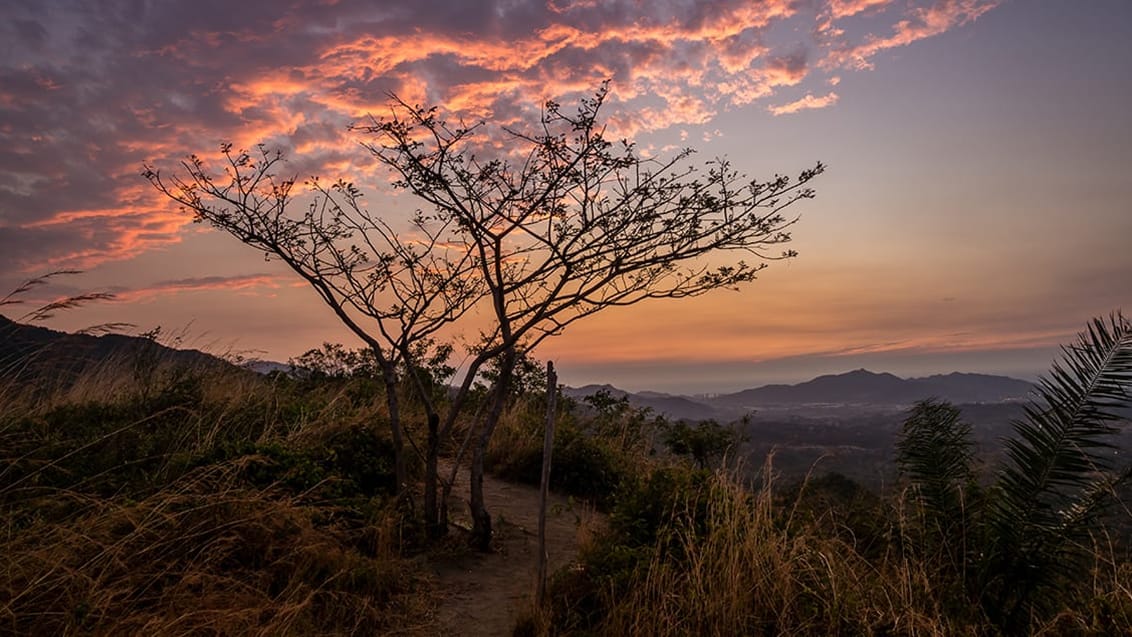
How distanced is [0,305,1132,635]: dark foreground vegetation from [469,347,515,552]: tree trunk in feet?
1.71

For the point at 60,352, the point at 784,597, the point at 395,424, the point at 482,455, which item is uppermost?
the point at 60,352

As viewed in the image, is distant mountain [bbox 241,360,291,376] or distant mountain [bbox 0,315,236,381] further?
distant mountain [bbox 241,360,291,376]

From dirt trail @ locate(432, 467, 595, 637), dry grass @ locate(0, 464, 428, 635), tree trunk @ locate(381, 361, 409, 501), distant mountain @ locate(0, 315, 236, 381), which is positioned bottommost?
dirt trail @ locate(432, 467, 595, 637)

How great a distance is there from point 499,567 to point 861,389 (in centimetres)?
17549

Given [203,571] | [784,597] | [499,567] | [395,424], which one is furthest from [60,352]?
[784,597]

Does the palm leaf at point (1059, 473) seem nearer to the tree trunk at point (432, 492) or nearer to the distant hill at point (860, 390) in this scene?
the tree trunk at point (432, 492)

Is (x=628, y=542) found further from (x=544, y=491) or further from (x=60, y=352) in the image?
(x=60, y=352)

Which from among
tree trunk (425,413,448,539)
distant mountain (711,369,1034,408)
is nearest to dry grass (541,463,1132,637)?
tree trunk (425,413,448,539)

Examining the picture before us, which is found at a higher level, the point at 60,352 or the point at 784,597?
the point at 60,352

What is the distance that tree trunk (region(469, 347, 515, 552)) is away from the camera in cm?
714

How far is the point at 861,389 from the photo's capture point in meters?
165

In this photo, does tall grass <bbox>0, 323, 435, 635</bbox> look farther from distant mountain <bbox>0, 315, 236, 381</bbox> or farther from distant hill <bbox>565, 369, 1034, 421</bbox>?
distant hill <bbox>565, 369, 1034, 421</bbox>

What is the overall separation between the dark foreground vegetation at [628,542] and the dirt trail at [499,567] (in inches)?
9.8

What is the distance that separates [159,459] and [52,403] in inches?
111
